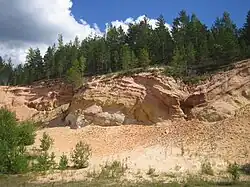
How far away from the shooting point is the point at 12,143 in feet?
83.1

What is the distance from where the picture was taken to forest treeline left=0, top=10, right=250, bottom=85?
46.7m

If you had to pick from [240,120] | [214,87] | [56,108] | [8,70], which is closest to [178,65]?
[214,87]

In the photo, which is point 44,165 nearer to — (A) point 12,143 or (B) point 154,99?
(A) point 12,143

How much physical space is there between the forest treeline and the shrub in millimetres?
16453

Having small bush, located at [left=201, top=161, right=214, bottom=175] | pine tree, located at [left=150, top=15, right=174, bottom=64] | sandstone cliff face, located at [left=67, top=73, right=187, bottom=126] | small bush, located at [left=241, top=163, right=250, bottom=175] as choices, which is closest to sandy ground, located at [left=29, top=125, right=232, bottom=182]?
small bush, located at [left=201, top=161, right=214, bottom=175]

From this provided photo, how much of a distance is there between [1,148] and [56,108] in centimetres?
2720

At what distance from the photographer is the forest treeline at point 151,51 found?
46.7 meters

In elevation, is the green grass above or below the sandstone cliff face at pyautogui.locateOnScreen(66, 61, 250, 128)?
below

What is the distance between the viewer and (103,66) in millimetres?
71188

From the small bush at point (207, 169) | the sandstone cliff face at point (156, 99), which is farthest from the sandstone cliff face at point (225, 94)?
the small bush at point (207, 169)

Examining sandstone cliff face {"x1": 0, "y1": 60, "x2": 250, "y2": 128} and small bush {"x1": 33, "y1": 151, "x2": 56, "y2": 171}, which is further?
sandstone cliff face {"x1": 0, "y1": 60, "x2": 250, "y2": 128}

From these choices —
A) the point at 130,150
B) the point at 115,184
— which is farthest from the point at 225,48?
the point at 115,184

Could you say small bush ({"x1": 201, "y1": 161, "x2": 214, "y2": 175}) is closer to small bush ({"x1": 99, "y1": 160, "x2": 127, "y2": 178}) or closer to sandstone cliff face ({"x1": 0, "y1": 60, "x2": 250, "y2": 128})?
small bush ({"x1": 99, "y1": 160, "x2": 127, "y2": 178})

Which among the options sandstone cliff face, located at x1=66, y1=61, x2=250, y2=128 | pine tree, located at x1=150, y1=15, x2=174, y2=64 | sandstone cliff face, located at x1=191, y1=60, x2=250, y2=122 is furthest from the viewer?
pine tree, located at x1=150, y1=15, x2=174, y2=64
